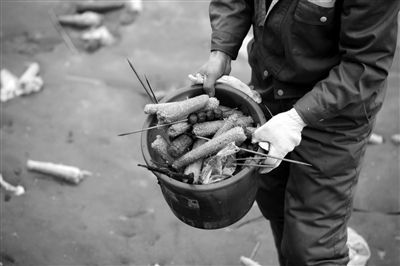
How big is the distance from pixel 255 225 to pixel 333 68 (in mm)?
1693

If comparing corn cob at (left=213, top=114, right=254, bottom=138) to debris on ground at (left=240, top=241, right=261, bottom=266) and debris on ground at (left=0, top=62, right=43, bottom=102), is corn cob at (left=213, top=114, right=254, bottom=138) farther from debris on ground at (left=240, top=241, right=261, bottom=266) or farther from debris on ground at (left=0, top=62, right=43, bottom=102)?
debris on ground at (left=0, top=62, right=43, bottom=102)

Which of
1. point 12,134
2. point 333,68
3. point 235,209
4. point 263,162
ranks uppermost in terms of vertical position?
point 333,68

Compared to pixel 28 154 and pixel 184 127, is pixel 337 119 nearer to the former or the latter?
pixel 184 127

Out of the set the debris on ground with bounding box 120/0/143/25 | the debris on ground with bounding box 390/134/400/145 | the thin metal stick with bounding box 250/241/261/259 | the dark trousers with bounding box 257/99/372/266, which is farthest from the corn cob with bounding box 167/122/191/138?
the debris on ground with bounding box 120/0/143/25

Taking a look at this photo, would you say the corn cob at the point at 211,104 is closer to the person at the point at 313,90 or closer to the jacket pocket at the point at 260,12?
the person at the point at 313,90

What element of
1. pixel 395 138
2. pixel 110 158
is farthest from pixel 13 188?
pixel 395 138

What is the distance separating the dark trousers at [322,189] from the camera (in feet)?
7.95

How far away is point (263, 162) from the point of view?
2260 mm

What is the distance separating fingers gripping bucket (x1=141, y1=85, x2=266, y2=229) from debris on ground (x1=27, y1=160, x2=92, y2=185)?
1.59 metres

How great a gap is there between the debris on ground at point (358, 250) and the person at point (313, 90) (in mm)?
658

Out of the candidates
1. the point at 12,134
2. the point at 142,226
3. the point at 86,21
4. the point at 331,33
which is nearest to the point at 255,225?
the point at 142,226

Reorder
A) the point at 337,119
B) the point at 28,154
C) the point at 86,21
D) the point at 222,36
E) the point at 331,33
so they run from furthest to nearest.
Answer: the point at 86,21
the point at 28,154
the point at 222,36
the point at 337,119
the point at 331,33

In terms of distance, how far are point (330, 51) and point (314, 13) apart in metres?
0.22

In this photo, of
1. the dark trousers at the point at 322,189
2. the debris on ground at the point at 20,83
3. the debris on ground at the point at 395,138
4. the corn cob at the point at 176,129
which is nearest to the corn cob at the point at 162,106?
the corn cob at the point at 176,129
